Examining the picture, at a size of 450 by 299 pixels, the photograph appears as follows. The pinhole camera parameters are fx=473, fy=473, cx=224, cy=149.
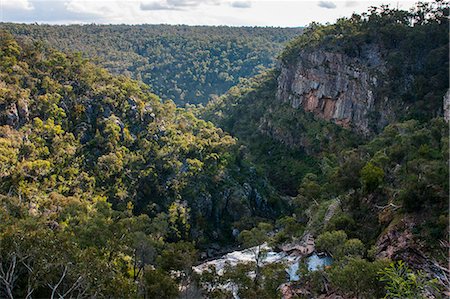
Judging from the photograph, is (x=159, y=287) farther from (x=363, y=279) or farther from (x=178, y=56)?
(x=178, y=56)

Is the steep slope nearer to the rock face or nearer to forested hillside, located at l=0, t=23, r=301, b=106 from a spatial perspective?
the rock face

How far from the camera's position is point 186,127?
55.9 meters

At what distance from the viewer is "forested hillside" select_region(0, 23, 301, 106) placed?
107 metres

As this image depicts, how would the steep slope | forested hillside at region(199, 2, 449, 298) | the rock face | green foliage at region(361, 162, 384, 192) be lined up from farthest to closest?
the rock face
the steep slope
green foliage at region(361, 162, 384, 192)
forested hillside at region(199, 2, 449, 298)

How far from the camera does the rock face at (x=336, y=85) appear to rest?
52.6 m

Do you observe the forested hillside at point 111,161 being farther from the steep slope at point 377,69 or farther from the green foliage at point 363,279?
the steep slope at point 377,69

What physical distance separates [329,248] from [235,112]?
5322 cm

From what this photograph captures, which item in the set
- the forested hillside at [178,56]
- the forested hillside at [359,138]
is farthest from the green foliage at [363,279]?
the forested hillside at [178,56]

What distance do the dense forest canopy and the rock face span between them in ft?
4.01

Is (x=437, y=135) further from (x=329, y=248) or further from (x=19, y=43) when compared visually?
(x=19, y=43)

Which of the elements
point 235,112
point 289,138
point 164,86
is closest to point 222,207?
point 289,138

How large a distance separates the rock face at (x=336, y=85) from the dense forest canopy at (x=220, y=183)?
1.22m

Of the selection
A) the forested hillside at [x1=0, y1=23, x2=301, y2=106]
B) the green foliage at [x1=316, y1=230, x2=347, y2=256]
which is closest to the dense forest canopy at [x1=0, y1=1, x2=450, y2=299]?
the green foliage at [x1=316, y1=230, x2=347, y2=256]

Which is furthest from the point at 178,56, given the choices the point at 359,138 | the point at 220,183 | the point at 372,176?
the point at 372,176
